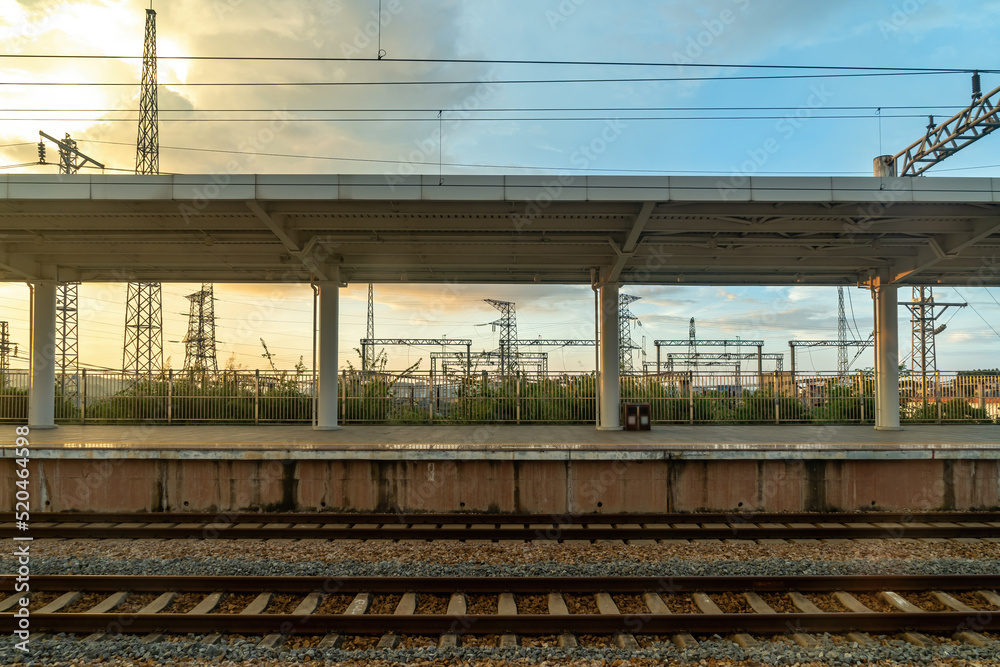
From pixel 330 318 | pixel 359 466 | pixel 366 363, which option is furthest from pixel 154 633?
pixel 366 363

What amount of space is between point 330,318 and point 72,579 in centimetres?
893

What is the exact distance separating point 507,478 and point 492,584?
4189 mm

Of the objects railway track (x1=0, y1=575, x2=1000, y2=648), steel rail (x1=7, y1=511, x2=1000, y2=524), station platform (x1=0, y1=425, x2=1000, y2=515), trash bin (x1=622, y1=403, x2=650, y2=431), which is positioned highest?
trash bin (x1=622, y1=403, x2=650, y2=431)

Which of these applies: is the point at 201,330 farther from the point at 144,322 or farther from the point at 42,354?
the point at 42,354

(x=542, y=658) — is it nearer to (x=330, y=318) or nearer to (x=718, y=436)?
(x=718, y=436)

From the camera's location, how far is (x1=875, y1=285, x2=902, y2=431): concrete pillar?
15.7m

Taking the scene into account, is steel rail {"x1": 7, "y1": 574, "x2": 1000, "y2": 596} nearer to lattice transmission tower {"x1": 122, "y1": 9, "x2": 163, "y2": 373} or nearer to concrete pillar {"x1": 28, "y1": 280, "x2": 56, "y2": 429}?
concrete pillar {"x1": 28, "y1": 280, "x2": 56, "y2": 429}

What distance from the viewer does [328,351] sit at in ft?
50.0

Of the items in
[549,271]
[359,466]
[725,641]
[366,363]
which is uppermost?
[549,271]

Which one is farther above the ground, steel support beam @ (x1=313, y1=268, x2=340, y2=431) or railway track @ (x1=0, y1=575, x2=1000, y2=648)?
steel support beam @ (x1=313, y1=268, x2=340, y2=431)

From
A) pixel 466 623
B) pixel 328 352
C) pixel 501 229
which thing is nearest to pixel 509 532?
pixel 466 623

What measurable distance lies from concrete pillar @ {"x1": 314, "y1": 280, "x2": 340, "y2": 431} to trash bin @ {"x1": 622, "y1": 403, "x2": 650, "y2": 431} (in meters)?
7.90

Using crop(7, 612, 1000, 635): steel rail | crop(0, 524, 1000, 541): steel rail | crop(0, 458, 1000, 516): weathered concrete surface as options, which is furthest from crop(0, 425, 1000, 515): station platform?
crop(7, 612, 1000, 635): steel rail

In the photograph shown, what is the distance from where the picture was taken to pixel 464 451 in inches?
442
